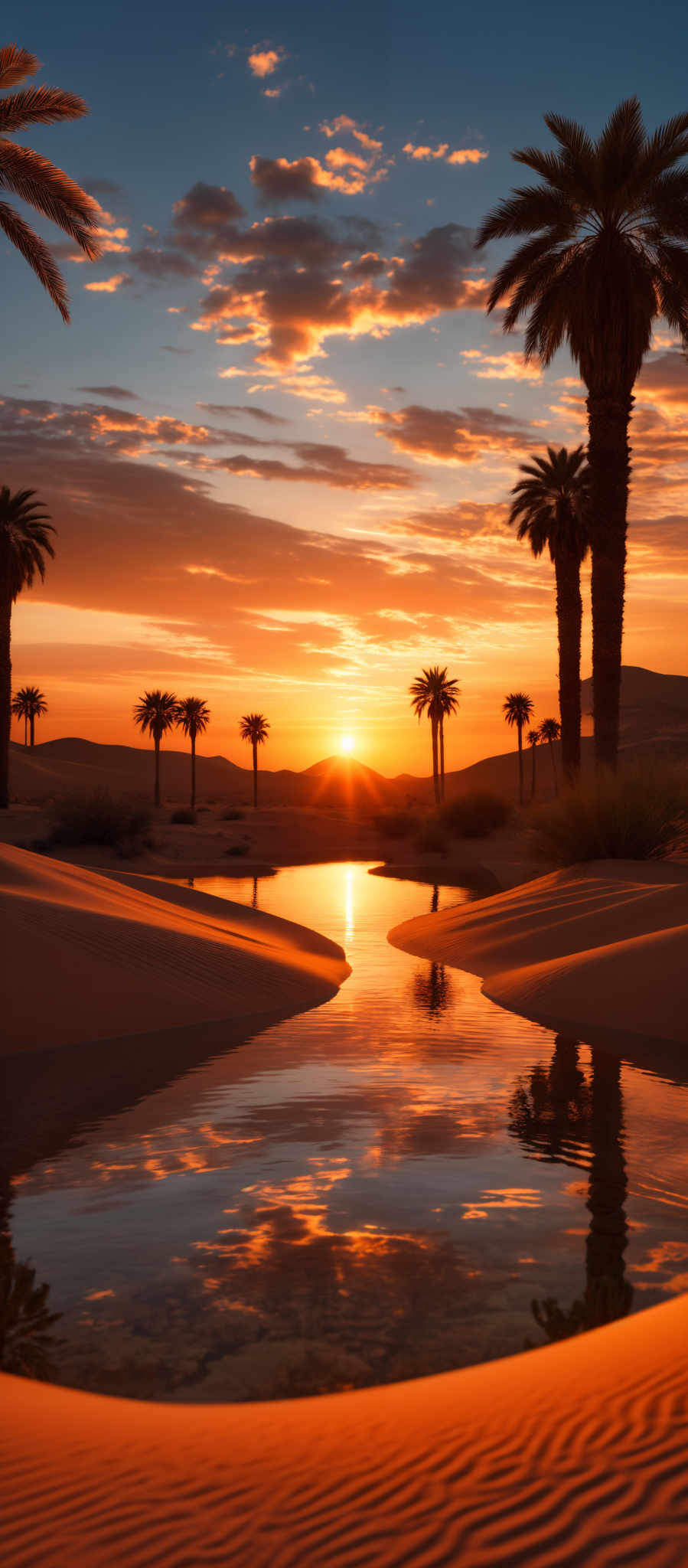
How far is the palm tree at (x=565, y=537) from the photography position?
31766mm

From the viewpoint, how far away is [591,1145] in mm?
7406

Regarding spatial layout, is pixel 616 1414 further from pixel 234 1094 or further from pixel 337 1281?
pixel 234 1094

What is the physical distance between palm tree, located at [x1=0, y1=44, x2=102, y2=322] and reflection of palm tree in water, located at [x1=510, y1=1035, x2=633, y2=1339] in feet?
47.6

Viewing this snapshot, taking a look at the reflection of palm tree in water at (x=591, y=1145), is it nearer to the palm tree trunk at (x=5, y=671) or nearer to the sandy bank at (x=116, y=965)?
the sandy bank at (x=116, y=965)

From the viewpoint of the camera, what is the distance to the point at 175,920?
634 inches

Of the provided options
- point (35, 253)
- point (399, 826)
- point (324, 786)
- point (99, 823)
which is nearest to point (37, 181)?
point (35, 253)

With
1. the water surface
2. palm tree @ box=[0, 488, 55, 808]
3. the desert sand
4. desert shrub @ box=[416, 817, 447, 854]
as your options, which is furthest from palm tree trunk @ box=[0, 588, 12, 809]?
the desert sand

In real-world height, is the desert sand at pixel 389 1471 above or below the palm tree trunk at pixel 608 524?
below

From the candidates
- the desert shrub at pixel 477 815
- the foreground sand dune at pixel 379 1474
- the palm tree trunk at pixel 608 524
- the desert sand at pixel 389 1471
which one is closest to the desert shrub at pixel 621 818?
the palm tree trunk at pixel 608 524

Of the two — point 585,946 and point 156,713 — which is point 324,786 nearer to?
point 156,713

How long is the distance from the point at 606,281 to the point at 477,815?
32.6 m

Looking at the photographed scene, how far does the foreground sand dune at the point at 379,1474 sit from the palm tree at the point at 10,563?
1565 inches

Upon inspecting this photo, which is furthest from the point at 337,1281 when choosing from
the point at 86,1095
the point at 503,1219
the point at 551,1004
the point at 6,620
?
the point at 6,620

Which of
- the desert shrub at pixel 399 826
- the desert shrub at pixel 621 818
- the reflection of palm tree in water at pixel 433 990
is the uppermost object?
the desert shrub at pixel 621 818
